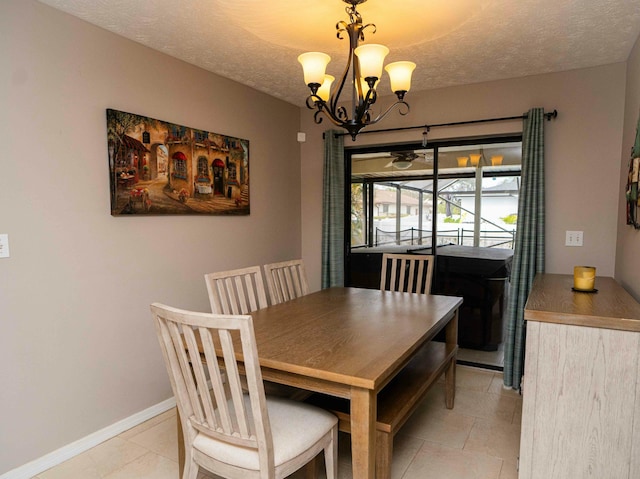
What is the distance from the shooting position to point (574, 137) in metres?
3.09

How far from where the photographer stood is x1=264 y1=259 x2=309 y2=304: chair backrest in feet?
8.98

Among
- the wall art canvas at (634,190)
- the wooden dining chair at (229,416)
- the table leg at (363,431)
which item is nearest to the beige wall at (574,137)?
the wall art canvas at (634,190)

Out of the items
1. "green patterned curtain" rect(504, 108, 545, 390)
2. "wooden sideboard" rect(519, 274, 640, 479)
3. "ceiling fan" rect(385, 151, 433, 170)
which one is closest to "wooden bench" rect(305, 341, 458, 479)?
"wooden sideboard" rect(519, 274, 640, 479)

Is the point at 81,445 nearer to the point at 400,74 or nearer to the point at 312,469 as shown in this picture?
the point at 312,469

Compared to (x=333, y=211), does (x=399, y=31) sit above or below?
above

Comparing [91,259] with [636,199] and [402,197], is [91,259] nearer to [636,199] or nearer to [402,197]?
[402,197]

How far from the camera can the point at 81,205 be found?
7.63ft

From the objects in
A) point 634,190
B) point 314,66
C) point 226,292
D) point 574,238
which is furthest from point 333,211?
point 634,190

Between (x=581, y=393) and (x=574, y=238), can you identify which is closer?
(x=581, y=393)

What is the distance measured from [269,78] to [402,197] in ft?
5.34

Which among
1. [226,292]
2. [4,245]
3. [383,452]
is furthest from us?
[226,292]

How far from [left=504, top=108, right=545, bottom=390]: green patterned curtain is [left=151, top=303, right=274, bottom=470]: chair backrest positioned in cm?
238

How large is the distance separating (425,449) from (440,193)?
2205 mm

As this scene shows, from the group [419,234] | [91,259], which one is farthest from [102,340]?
[419,234]
